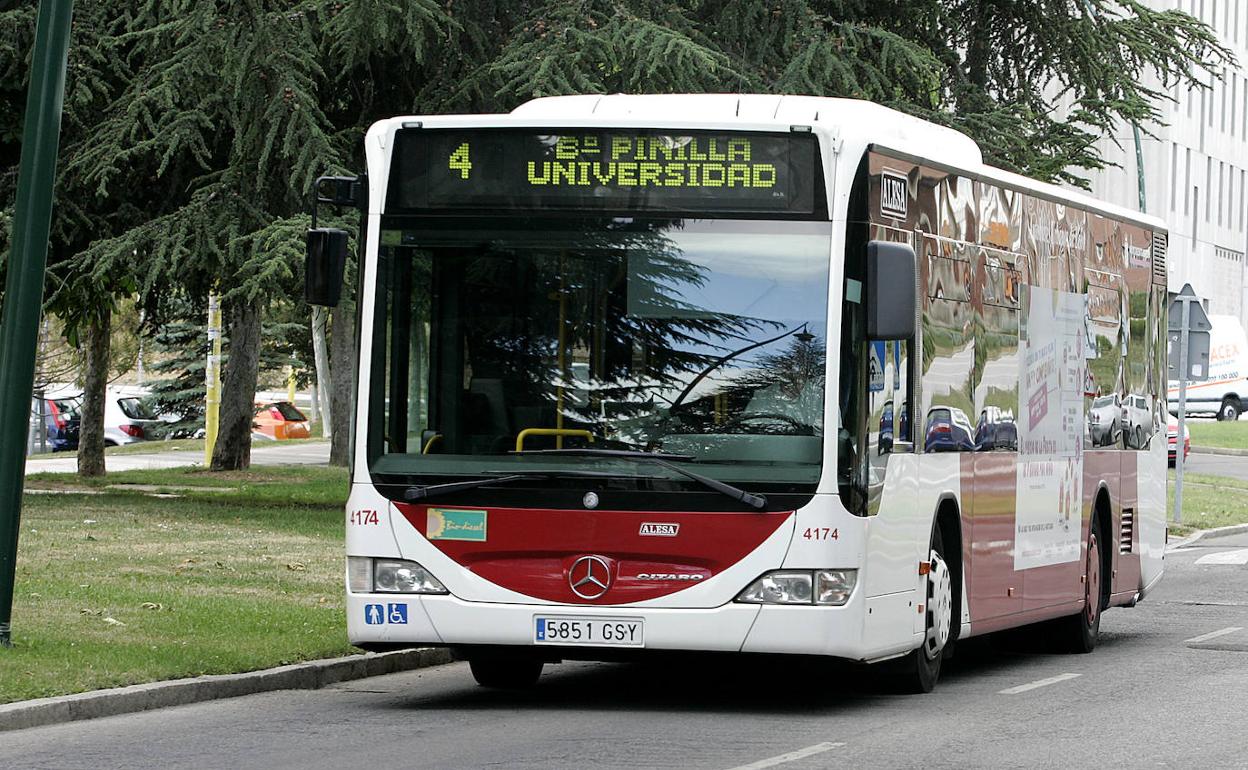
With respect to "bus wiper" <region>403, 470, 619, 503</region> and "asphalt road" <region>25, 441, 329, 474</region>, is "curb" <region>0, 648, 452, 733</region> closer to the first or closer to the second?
"bus wiper" <region>403, 470, 619, 503</region>

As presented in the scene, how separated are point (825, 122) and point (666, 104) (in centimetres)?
110

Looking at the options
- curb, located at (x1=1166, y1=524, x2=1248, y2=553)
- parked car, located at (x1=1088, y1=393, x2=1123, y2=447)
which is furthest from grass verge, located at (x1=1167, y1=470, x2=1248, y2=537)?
parked car, located at (x1=1088, y1=393, x2=1123, y2=447)

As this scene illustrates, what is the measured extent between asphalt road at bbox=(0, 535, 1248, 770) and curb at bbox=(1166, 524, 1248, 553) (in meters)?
15.0

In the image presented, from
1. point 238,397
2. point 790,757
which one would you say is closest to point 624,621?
point 790,757

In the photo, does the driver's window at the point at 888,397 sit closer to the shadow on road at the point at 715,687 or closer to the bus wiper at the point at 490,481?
the shadow on road at the point at 715,687

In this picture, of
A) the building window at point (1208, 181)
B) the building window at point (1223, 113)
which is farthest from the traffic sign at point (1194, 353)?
the building window at point (1223, 113)

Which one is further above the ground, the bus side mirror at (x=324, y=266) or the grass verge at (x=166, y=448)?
the bus side mirror at (x=324, y=266)

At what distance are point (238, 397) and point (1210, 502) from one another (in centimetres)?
1574

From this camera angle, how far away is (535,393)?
1115 centimetres

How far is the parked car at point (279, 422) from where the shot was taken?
6644cm

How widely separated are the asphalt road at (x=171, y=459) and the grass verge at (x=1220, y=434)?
2393 centimetres

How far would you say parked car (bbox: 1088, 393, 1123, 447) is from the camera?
51.8ft

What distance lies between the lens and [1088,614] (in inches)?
626

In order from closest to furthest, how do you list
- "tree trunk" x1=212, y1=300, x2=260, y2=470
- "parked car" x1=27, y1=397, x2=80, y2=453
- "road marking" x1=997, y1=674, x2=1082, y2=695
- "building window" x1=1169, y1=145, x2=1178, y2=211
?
"road marking" x1=997, y1=674, x2=1082, y2=695 → "tree trunk" x1=212, y1=300, x2=260, y2=470 → "parked car" x1=27, y1=397, x2=80, y2=453 → "building window" x1=1169, y1=145, x2=1178, y2=211
